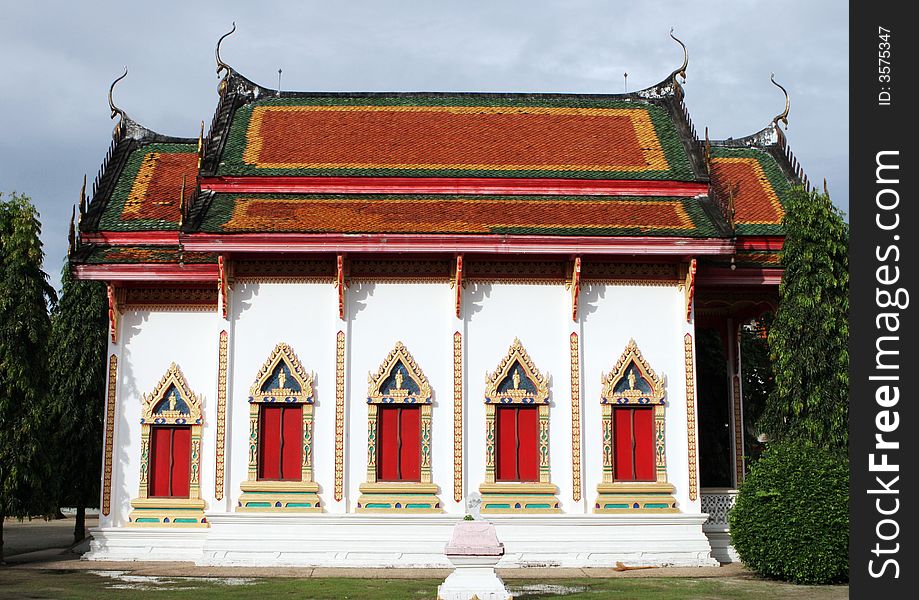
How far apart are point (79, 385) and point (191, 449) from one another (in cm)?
527

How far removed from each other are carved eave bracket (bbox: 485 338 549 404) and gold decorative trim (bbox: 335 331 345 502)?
2404 millimetres

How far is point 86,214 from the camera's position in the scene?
1900 centimetres

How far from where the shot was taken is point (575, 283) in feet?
56.6

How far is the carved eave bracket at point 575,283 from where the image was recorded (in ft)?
56.3

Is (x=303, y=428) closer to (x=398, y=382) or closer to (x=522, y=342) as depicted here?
(x=398, y=382)

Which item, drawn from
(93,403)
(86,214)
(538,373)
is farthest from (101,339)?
(538,373)

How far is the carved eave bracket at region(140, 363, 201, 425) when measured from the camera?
17844mm

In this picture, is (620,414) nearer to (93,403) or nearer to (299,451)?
(299,451)

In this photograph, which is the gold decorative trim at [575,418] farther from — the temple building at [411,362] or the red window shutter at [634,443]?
the red window shutter at [634,443]

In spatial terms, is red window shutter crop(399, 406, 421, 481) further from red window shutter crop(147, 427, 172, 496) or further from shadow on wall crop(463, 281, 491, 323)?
red window shutter crop(147, 427, 172, 496)

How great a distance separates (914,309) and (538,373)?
8303 mm

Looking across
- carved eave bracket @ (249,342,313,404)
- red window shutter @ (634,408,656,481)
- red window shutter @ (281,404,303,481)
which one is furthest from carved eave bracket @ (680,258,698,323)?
red window shutter @ (281,404,303,481)

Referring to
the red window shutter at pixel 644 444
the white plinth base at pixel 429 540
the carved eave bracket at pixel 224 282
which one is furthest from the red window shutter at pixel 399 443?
the red window shutter at pixel 644 444

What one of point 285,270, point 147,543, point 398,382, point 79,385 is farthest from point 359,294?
point 79,385
